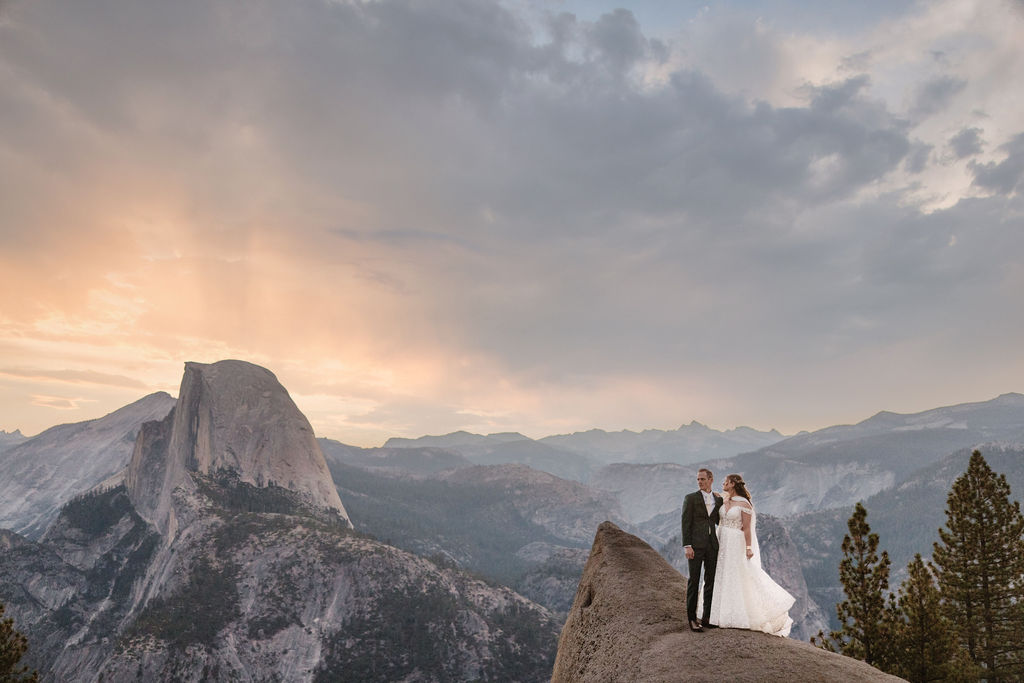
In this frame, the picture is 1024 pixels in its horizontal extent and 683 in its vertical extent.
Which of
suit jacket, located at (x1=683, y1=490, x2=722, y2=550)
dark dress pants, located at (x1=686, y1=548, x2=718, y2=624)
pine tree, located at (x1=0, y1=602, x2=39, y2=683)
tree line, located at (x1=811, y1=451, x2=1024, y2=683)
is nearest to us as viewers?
dark dress pants, located at (x1=686, y1=548, x2=718, y2=624)

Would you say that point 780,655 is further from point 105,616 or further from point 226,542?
point 105,616

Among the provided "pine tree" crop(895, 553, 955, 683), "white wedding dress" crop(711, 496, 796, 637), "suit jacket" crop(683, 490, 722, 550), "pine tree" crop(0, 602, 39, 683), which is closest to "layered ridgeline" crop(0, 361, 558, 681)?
"pine tree" crop(0, 602, 39, 683)

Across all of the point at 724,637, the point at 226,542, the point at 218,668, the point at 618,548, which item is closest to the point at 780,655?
the point at 724,637

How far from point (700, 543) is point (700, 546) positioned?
0.23ft

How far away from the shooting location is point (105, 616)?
575 feet

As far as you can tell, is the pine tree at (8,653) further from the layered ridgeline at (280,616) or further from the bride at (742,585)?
the layered ridgeline at (280,616)

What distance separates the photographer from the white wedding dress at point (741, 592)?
12297mm

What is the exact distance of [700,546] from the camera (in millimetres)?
12922

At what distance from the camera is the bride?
12.3 metres

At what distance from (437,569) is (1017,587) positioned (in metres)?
149

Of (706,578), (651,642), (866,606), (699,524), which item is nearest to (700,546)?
(699,524)

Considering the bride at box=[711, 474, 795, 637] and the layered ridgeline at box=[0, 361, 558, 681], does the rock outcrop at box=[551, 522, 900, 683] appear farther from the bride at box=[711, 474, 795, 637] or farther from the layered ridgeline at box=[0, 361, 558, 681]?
the layered ridgeline at box=[0, 361, 558, 681]

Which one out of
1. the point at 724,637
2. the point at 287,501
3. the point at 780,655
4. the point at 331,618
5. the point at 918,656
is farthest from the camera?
the point at 287,501

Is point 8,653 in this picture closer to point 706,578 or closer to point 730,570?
point 706,578
